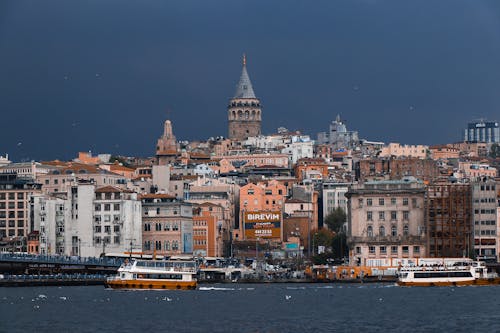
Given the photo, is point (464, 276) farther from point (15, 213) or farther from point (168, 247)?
point (15, 213)

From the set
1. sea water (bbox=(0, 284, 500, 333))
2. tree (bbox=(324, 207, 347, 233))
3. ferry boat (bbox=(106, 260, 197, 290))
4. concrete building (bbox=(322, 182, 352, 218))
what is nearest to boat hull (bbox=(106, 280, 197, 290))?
ferry boat (bbox=(106, 260, 197, 290))

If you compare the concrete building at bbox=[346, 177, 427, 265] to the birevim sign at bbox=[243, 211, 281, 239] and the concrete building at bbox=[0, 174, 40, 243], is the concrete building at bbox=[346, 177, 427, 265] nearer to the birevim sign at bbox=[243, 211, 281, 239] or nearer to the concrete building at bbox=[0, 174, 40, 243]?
the birevim sign at bbox=[243, 211, 281, 239]

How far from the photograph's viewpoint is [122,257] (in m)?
144

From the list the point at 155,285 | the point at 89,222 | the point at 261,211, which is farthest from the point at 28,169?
the point at 155,285

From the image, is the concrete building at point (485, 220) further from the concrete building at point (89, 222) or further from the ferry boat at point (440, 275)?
the concrete building at point (89, 222)

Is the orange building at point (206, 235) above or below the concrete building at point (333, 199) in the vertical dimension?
below

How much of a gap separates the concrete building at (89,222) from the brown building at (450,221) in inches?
917

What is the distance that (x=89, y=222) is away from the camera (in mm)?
153125

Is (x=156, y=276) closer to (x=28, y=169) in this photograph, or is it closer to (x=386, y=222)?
(x=386, y=222)

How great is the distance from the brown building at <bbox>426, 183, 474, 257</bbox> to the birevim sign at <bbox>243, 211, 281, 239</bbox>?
22.7m

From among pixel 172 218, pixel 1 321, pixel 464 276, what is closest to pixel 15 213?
pixel 172 218

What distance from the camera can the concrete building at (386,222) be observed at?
483ft

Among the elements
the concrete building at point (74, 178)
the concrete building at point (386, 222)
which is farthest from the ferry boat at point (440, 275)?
the concrete building at point (74, 178)

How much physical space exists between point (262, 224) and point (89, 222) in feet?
73.3
